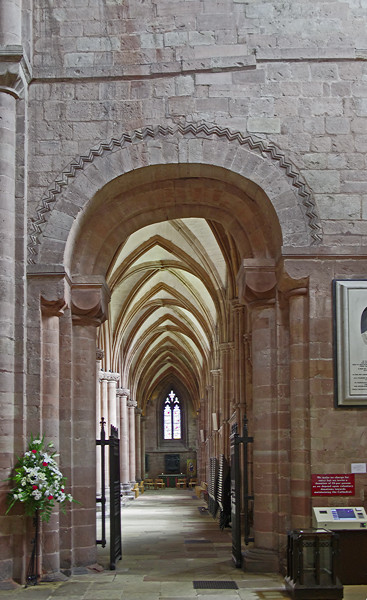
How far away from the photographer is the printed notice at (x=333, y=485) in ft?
31.9

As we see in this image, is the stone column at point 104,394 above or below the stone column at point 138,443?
above

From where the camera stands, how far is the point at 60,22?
1100cm

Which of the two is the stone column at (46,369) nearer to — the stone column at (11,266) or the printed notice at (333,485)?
the stone column at (11,266)

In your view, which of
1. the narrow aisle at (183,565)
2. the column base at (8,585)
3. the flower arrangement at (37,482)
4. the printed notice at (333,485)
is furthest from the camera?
the printed notice at (333,485)

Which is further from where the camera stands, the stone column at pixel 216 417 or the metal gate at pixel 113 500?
→ the stone column at pixel 216 417

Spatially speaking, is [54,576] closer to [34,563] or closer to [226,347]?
[34,563]

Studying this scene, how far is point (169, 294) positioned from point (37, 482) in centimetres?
1985

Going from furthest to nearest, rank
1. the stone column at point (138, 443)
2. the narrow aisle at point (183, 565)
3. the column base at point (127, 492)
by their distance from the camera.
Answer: the stone column at point (138, 443), the column base at point (127, 492), the narrow aisle at point (183, 565)

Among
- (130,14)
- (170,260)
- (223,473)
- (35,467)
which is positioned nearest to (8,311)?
(35,467)

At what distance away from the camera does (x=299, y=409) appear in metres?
10.1

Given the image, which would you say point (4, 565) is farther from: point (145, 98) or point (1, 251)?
point (145, 98)

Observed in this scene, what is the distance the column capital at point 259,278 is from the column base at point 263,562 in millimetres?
3253

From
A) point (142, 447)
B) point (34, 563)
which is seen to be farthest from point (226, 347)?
point (142, 447)

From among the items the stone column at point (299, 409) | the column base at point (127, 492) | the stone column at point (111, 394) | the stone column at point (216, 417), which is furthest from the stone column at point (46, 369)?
the column base at point (127, 492)
